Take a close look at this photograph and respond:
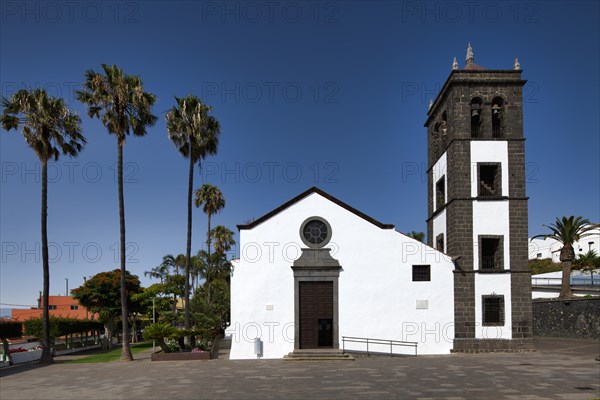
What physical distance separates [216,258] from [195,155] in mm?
26574

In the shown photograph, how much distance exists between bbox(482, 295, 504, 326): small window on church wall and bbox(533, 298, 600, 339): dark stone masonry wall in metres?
9.18

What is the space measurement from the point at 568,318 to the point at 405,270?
15466 mm

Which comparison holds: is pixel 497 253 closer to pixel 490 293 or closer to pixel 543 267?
pixel 490 293

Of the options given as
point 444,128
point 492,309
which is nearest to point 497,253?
point 492,309

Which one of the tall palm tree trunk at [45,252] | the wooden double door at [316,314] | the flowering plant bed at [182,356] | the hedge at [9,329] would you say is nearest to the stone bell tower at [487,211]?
the wooden double door at [316,314]

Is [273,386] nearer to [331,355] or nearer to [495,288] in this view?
[331,355]

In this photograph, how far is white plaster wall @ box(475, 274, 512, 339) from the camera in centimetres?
2692

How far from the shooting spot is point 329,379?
18359 mm

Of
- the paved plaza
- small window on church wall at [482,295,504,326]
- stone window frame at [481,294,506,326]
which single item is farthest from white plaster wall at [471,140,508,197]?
the paved plaza

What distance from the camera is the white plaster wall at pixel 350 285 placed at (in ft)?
87.3

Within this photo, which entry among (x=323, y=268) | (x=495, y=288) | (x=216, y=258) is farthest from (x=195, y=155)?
(x=216, y=258)

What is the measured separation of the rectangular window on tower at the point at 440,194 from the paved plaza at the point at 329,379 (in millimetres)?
9418

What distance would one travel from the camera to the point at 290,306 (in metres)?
26.8

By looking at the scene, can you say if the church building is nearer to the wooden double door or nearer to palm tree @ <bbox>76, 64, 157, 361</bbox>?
the wooden double door
